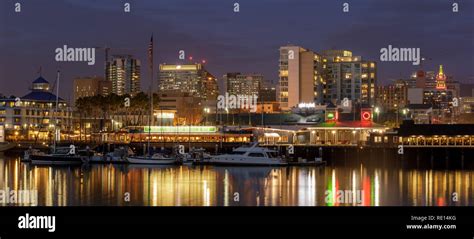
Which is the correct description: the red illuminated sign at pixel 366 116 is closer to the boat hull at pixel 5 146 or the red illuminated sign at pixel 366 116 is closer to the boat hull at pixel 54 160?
the boat hull at pixel 54 160

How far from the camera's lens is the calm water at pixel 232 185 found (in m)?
51.3

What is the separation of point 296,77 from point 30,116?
62.6 metres

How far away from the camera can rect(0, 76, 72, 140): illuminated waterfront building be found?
144 m

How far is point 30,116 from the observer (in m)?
154

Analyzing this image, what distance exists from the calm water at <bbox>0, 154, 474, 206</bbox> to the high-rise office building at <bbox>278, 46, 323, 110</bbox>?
92107 mm

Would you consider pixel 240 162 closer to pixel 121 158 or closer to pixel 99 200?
pixel 121 158

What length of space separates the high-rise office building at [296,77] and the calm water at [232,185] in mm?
92107
